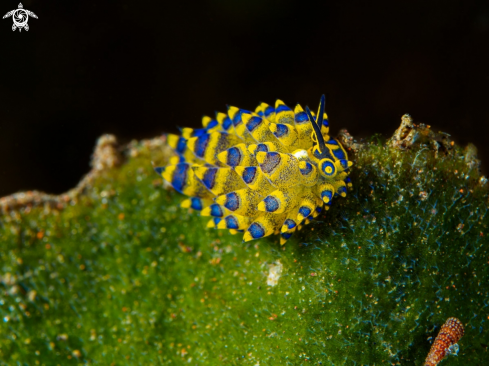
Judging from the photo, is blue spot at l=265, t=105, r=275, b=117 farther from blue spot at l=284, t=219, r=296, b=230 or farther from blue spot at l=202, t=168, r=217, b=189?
blue spot at l=284, t=219, r=296, b=230

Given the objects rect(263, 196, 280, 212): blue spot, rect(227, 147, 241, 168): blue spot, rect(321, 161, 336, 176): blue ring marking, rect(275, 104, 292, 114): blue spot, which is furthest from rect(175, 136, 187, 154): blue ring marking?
rect(321, 161, 336, 176): blue ring marking

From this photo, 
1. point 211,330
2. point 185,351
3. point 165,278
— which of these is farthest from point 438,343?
point 165,278

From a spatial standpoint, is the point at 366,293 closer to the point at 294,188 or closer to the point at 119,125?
the point at 294,188

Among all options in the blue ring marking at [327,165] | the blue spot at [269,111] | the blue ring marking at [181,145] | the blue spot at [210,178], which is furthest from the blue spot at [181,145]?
the blue ring marking at [327,165]

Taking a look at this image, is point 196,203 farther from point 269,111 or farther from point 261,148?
point 269,111

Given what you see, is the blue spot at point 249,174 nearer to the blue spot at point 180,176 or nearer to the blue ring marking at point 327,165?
the blue ring marking at point 327,165

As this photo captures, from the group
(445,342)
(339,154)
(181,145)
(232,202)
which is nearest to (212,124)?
(181,145)

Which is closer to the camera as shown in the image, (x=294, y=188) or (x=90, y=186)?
(x=294, y=188)
